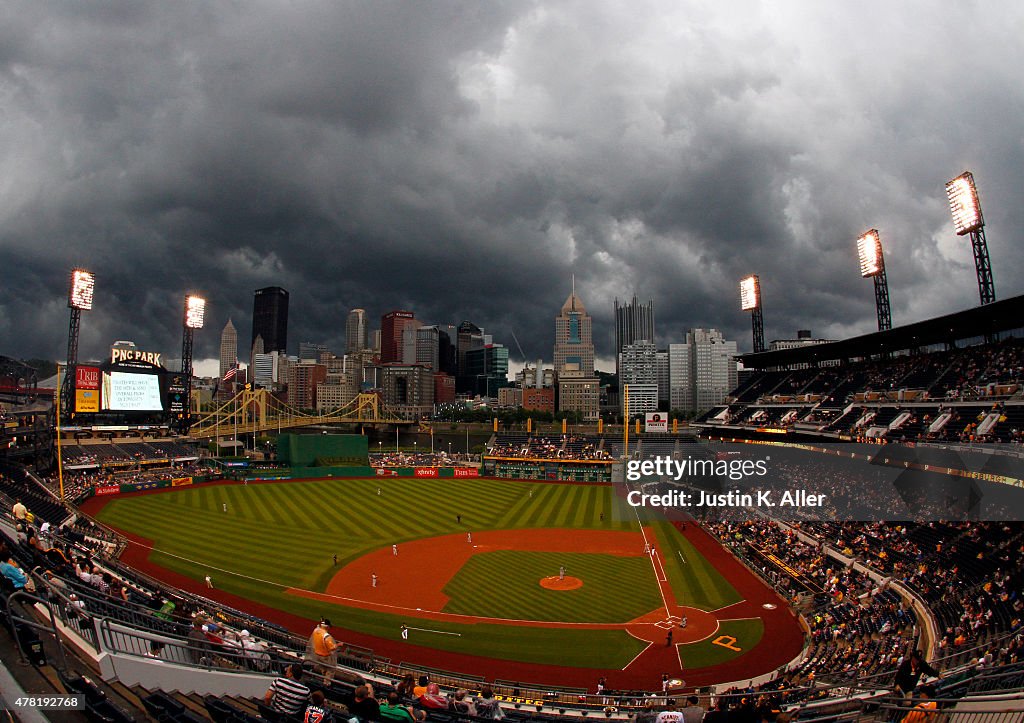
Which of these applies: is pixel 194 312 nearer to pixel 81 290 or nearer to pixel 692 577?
pixel 81 290

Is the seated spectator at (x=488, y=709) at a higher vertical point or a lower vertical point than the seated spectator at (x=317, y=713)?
lower

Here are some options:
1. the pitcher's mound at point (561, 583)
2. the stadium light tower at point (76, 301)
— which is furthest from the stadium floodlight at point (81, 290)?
the pitcher's mound at point (561, 583)

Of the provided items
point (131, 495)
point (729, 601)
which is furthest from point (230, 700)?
point (131, 495)

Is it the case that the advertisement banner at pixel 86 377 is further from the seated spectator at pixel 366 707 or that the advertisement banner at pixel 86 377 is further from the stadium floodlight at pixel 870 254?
the stadium floodlight at pixel 870 254

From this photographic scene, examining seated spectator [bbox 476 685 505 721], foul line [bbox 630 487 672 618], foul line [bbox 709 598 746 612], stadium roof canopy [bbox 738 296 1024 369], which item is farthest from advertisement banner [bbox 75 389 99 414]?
stadium roof canopy [bbox 738 296 1024 369]

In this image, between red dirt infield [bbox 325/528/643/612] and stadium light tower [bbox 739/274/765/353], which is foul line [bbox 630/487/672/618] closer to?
red dirt infield [bbox 325/528/643/612]

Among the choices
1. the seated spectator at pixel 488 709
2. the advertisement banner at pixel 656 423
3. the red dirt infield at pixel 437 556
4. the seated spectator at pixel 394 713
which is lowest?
the red dirt infield at pixel 437 556
